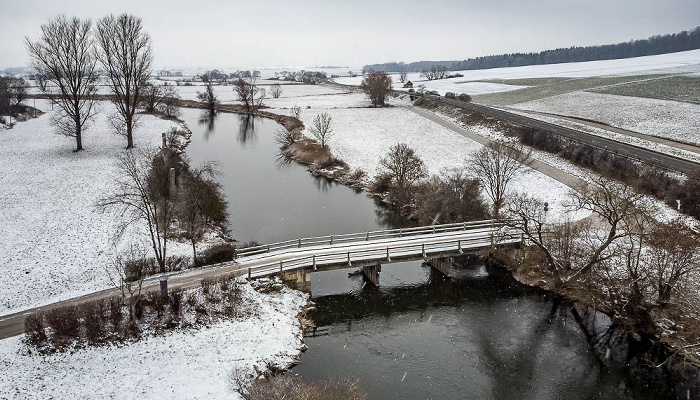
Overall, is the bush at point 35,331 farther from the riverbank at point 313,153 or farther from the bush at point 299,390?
the riverbank at point 313,153

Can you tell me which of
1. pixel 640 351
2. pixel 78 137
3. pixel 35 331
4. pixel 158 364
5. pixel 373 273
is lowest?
pixel 640 351

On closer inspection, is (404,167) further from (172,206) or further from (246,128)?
(246,128)

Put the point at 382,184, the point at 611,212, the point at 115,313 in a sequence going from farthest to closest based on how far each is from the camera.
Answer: the point at 382,184 → the point at 611,212 → the point at 115,313

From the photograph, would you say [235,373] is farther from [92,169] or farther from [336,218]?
[92,169]

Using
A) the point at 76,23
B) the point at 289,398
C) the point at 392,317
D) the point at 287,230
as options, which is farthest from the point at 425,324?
the point at 76,23

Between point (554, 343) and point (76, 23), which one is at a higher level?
point (76, 23)

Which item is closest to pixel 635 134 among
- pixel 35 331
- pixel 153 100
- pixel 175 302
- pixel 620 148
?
pixel 620 148

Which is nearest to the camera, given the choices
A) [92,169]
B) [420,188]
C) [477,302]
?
[477,302]
